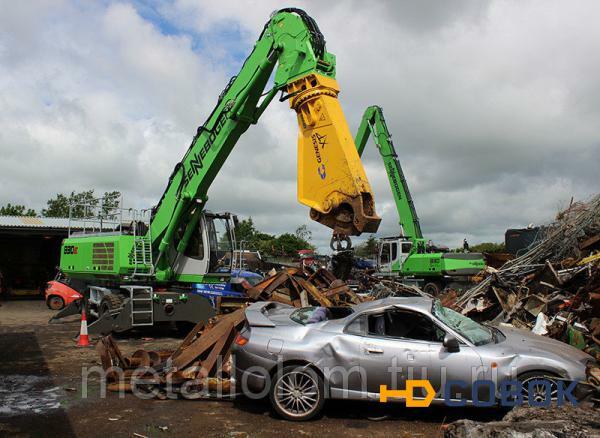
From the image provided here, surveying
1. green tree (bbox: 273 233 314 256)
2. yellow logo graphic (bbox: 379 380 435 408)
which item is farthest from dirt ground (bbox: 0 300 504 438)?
green tree (bbox: 273 233 314 256)

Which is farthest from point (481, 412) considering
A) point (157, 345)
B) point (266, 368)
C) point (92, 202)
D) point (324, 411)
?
point (92, 202)

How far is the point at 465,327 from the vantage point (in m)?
6.43

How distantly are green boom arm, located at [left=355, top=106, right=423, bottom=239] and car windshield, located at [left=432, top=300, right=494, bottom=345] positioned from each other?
15601 mm

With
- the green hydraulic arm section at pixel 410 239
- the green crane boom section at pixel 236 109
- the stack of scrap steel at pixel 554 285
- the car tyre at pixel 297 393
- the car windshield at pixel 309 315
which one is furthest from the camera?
the green hydraulic arm section at pixel 410 239

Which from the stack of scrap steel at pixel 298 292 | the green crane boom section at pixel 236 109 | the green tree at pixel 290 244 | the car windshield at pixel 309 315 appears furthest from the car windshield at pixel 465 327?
the green tree at pixel 290 244

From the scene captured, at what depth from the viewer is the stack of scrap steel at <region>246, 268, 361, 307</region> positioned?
11.0 metres

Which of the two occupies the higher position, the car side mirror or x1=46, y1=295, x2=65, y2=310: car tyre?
the car side mirror

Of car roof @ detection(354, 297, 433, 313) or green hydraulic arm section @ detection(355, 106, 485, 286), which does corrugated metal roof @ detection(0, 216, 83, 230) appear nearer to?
green hydraulic arm section @ detection(355, 106, 485, 286)

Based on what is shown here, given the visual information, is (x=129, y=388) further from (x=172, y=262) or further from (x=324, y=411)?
(x=172, y=262)

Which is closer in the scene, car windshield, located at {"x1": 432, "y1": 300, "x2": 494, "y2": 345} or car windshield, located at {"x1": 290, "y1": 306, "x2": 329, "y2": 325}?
car windshield, located at {"x1": 432, "y1": 300, "x2": 494, "y2": 345}

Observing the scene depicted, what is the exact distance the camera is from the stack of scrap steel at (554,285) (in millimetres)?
9055

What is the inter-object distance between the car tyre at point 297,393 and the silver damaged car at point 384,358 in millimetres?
11

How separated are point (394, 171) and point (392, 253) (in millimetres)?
3724

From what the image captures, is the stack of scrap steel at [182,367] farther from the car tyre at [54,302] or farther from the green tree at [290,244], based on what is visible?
the green tree at [290,244]
